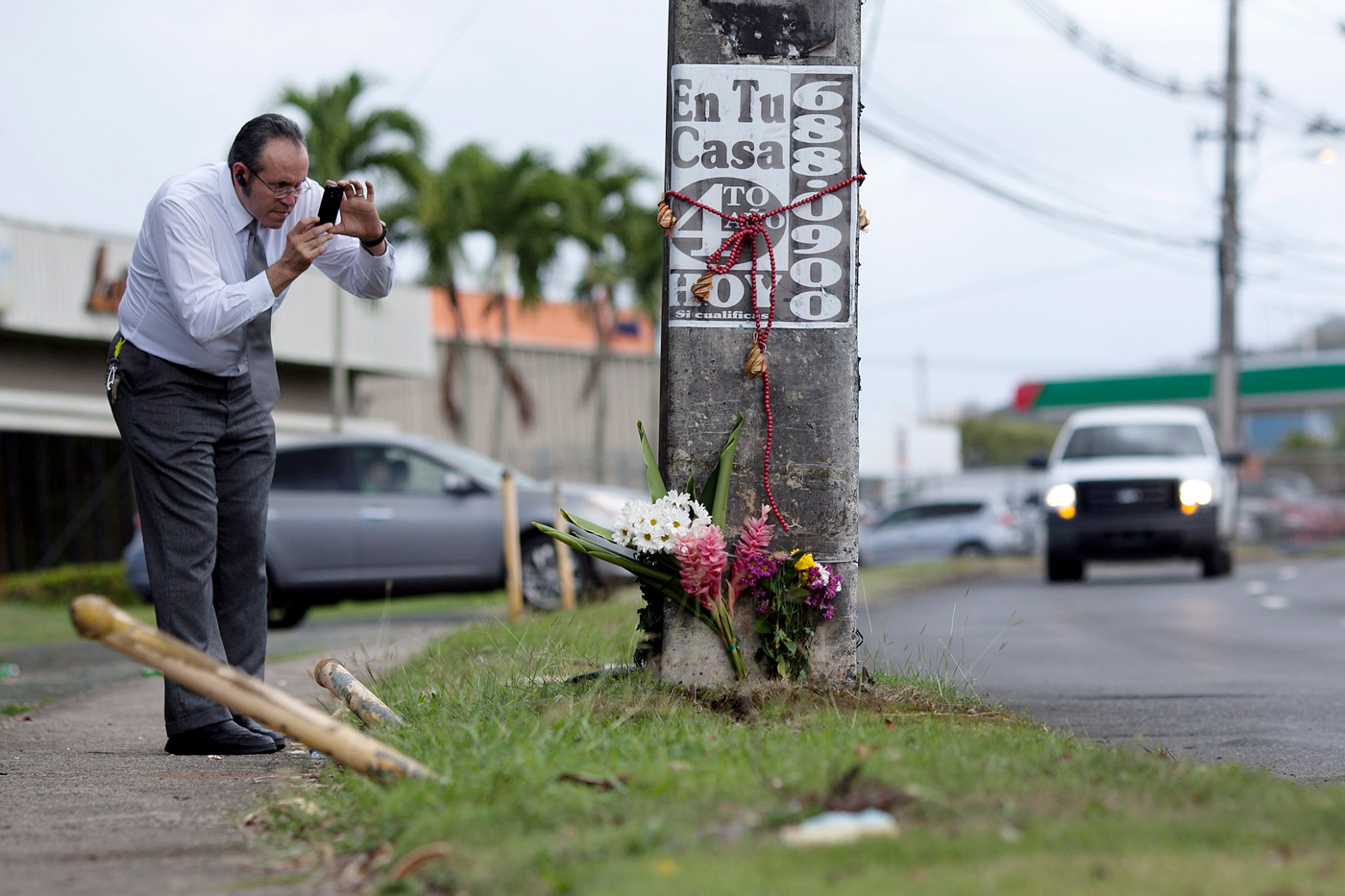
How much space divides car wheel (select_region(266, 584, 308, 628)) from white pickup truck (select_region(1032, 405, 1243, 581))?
7.98 metres

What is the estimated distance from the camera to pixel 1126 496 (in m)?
15.8

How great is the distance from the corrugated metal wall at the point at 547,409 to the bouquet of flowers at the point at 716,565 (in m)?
27.8

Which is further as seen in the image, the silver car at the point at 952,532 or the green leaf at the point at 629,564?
the silver car at the point at 952,532

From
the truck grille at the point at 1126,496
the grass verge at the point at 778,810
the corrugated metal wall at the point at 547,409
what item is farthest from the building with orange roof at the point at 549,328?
the grass verge at the point at 778,810

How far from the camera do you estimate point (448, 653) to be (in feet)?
21.7

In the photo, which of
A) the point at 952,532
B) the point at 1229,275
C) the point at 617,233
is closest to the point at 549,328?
the point at 617,233

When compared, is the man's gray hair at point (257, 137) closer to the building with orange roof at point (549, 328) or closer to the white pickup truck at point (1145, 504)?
the white pickup truck at point (1145, 504)

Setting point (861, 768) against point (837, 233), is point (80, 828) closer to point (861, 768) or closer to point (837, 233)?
point (861, 768)

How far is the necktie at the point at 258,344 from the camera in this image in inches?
186

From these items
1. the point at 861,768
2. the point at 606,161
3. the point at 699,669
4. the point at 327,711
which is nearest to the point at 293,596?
the point at 327,711

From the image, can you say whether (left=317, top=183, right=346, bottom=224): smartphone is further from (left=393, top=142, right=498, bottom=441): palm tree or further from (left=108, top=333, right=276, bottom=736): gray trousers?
(left=393, top=142, right=498, bottom=441): palm tree

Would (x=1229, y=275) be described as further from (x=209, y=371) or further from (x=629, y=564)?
(x=209, y=371)

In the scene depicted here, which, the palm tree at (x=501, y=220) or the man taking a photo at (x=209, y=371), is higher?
the palm tree at (x=501, y=220)

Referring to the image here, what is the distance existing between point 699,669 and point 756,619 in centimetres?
22
